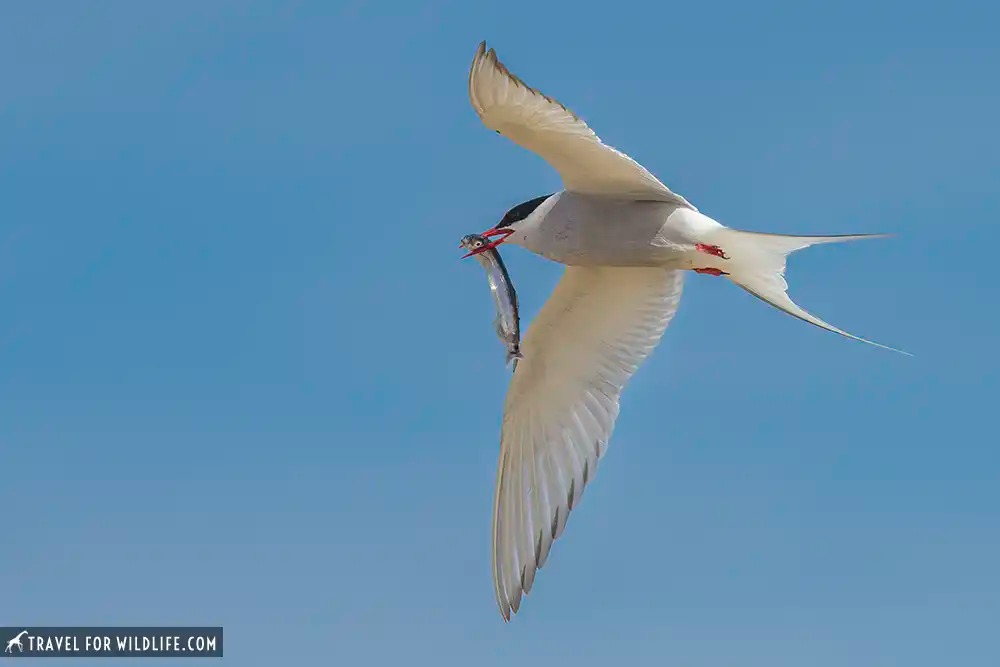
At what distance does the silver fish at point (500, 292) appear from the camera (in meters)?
11.2

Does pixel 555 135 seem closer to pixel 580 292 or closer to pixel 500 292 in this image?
pixel 500 292

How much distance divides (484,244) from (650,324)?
194 centimetres

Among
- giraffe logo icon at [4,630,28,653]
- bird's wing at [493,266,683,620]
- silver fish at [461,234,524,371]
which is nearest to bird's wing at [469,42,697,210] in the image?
silver fish at [461,234,524,371]

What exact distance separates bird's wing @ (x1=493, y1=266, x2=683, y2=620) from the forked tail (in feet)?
3.65

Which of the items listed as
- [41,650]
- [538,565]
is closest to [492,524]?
[538,565]

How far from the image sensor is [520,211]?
11414 millimetres

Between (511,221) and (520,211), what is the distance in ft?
0.36

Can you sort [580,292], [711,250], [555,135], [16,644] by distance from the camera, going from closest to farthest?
[555,135], [711,250], [580,292], [16,644]

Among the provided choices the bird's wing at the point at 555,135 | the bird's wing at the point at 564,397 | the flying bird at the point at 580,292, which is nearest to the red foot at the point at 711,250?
the flying bird at the point at 580,292

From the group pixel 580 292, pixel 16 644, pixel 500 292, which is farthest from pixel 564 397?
pixel 16 644

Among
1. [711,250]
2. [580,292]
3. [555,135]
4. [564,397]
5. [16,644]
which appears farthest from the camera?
[16,644]

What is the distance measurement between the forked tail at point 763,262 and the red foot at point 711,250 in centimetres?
4

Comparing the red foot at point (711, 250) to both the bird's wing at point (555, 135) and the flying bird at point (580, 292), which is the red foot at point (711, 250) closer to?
the flying bird at point (580, 292)

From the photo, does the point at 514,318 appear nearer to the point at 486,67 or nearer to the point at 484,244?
the point at 484,244
